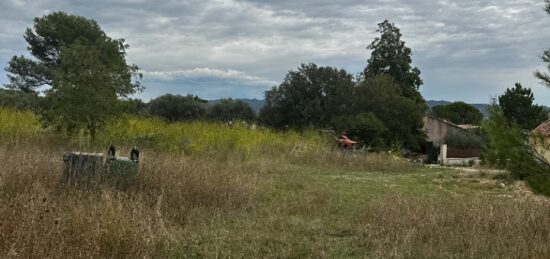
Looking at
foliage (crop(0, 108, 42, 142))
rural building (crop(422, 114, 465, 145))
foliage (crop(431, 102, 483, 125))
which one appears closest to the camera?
foliage (crop(0, 108, 42, 142))

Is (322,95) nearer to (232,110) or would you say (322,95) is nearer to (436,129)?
(232,110)

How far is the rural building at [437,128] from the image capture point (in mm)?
55294

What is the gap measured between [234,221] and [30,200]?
2444 millimetres

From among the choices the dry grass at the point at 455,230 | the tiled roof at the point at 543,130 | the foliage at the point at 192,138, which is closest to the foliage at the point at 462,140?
the foliage at the point at 192,138

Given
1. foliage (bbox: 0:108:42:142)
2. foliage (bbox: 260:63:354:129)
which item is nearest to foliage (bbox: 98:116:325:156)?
foliage (bbox: 0:108:42:142)

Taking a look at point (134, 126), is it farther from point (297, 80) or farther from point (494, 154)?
point (297, 80)

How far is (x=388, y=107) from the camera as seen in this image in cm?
4319

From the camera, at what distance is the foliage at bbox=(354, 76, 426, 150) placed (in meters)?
42.8

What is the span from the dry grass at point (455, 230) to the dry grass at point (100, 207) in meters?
2.16

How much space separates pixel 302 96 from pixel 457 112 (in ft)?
117

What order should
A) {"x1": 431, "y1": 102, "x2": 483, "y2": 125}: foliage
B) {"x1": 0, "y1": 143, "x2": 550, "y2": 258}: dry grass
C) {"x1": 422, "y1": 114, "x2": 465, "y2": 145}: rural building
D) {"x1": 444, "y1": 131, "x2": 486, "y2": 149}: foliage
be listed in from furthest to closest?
{"x1": 431, "y1": 102, "x2": 483, "y2": 125}: foliage
{"x1": 422, "y1": 114, "x2": 465, "y2": 145}: rural building
{"x1": 444, "y1": 131, "x2": 486, "y2": 149}: foliage
{"x1": 0, "y1": 143, "x2": 550, "y2": 258}: dry grass

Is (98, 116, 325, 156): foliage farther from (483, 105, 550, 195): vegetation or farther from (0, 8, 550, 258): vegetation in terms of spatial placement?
(483, 105, 550, 195): vegetation

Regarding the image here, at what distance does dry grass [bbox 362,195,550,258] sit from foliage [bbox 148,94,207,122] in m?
45.1

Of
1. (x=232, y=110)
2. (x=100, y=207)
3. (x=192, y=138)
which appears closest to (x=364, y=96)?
(x=232, y=110)
